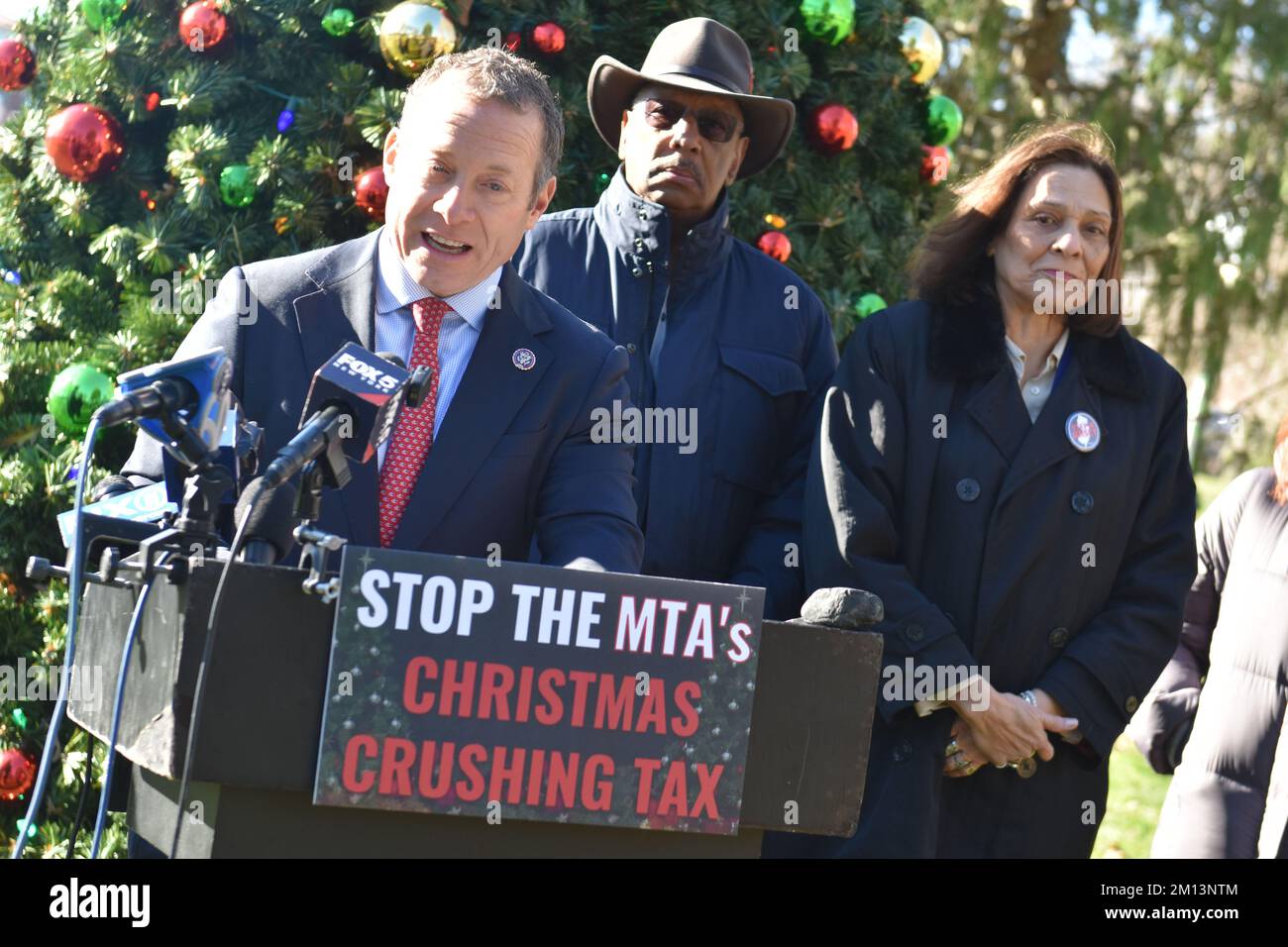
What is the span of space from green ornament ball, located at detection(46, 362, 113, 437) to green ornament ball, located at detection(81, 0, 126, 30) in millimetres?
1037

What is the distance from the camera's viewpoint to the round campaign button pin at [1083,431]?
372cm

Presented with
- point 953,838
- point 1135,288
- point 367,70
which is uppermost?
point 1135,288

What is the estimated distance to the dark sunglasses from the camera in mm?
3928

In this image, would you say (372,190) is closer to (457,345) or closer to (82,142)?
(82,142)

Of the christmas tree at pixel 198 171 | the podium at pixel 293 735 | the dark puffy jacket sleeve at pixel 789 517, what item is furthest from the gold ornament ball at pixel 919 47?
the podium at pixel 293 735

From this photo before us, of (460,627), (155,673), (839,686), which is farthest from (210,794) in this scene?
(839,686)

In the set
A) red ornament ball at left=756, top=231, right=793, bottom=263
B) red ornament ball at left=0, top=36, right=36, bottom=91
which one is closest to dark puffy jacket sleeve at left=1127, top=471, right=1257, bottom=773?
red ornament ball at left=756, top=231, right=793, bottom=263

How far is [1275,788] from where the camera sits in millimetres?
4027

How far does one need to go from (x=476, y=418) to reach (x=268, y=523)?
27.1 inches

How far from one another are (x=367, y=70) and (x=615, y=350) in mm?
1750

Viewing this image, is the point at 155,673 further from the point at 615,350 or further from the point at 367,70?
the point at 367,70

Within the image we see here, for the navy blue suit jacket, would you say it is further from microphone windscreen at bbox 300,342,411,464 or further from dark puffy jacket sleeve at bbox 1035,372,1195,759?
dark puffy jacket sleeve at bbox 1035,372,1195,759

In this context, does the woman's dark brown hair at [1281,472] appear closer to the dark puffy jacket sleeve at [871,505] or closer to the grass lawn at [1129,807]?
the dark puffy jacket sleeve at [871,505]

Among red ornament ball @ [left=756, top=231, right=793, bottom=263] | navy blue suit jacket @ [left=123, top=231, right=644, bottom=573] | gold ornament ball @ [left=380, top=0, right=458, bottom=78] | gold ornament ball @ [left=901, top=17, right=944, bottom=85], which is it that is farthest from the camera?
gold ornament ball @ [left=901, top=17, right=944, bottom=85]
